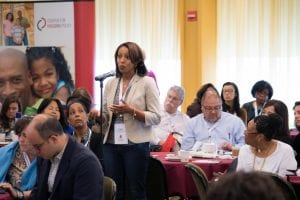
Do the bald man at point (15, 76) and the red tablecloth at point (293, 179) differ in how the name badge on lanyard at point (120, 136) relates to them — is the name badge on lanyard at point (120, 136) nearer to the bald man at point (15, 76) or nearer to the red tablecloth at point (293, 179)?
the red tablecloth at point (293, 179)

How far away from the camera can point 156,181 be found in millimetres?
4711

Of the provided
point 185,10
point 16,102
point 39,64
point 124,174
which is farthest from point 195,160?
point 185,10

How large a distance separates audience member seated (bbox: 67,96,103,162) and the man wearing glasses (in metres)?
1.52

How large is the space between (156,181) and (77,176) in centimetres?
185

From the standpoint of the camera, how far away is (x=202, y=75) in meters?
8.36

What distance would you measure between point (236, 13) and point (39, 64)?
2954mm

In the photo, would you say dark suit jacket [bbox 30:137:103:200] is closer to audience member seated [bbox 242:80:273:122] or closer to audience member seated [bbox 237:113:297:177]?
audience member seated [bbox 237:113:297:177]

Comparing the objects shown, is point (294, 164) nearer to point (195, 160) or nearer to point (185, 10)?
point (195, 160)

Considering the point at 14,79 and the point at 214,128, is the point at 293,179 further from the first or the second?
the point at 14,79

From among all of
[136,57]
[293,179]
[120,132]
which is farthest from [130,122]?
[293,179]

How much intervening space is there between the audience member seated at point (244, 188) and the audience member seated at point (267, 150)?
2.67 meters

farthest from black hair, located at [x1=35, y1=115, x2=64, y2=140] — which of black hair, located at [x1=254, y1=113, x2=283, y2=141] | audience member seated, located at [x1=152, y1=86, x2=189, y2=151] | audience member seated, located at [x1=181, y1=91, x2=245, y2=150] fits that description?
audience member seated, located at [x1=152, y1=86, x2=189, y2=151]

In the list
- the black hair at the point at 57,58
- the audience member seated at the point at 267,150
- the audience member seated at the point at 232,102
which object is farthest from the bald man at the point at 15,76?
A: the audience member seated at the point at 267,150

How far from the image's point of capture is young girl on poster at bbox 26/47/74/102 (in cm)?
751
